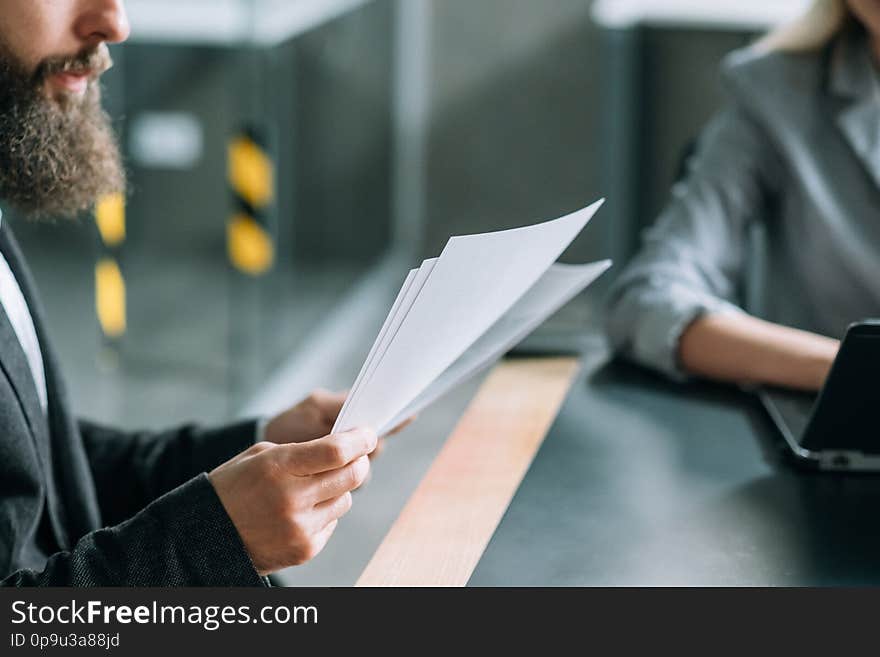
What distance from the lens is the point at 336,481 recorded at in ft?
2.49

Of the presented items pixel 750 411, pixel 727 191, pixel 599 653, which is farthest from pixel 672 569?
pixel 727 191

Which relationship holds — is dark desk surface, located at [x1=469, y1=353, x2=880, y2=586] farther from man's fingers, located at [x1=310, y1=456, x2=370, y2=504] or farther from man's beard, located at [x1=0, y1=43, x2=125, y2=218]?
man's beard, located at [x1=0, y1=43, x2=125, y2=218]

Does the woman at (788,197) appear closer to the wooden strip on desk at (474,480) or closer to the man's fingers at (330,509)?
the wooden strip on desk at (474,480)

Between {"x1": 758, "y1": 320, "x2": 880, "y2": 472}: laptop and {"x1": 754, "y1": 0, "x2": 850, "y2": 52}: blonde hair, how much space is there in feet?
2.19

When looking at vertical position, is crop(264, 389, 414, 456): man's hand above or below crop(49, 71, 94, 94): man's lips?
below

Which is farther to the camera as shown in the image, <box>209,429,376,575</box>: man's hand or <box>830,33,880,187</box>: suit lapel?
<box>830,33,880,187</box>: suit lapel

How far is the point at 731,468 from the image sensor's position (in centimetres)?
106

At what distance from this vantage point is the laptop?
970 mm

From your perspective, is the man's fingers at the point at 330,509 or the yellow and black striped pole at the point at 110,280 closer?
the man's fingers at the point at 330,509

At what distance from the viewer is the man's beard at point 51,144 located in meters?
1.02

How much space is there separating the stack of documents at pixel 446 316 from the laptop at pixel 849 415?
10.4 inches

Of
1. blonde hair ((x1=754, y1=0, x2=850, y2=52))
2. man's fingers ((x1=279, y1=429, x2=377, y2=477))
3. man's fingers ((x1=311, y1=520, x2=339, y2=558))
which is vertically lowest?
man's fingers ((x1=311, y1=520, x2=339, y2=558))

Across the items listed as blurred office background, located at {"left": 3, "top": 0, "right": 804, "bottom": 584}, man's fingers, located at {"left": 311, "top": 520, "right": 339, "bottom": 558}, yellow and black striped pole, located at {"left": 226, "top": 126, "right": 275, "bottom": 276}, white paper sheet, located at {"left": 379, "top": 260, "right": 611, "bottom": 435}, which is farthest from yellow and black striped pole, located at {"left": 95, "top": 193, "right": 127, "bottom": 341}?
man's fingers, located at {"left": 311, "top": 520, "right": 339, "bottom": 558}

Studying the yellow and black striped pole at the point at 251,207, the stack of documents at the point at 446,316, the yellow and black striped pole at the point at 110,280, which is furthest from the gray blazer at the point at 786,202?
the yellow and black striped pole at the point at 110,280
